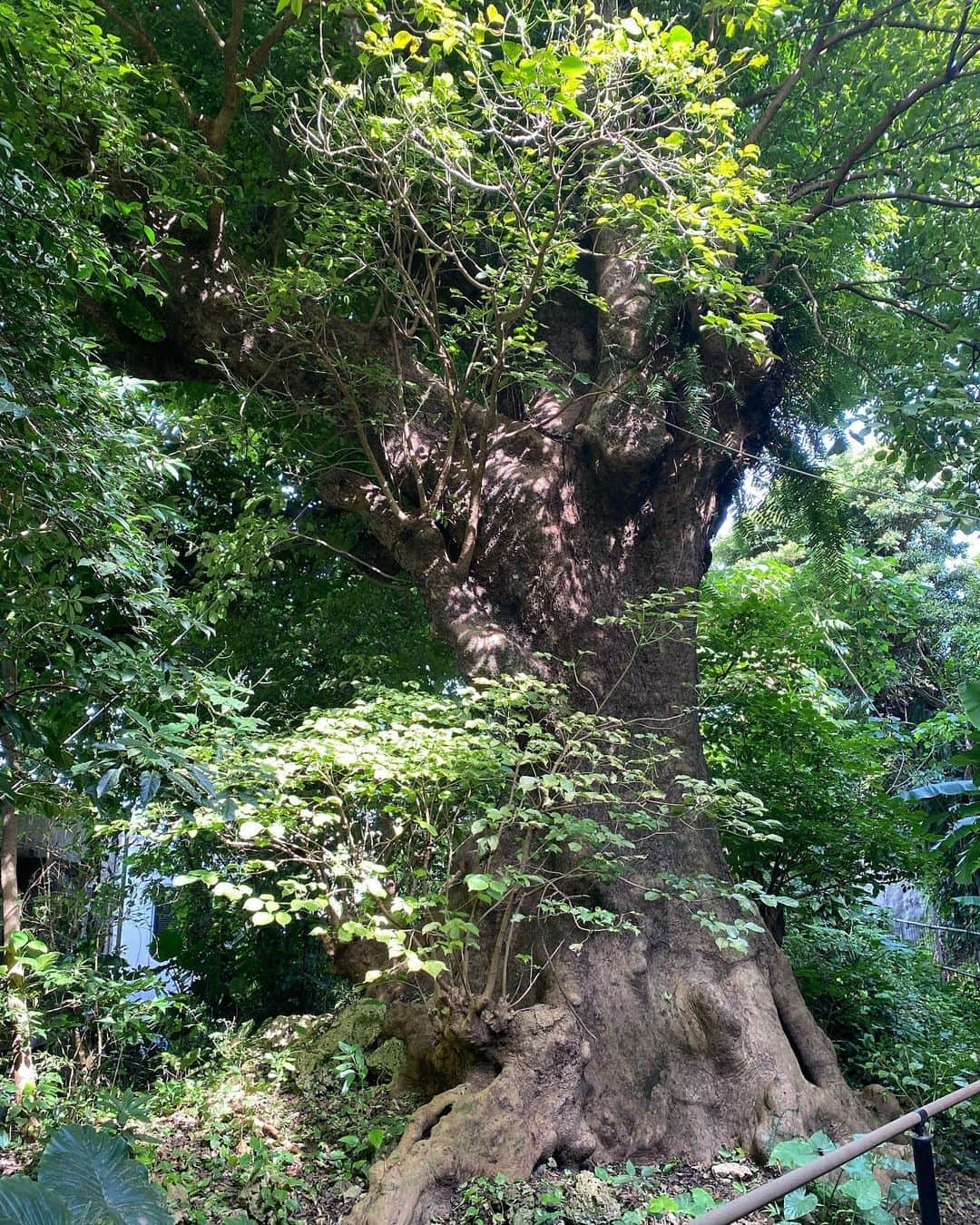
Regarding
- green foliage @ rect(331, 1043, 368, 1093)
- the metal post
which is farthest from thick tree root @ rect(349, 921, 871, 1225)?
the metal post

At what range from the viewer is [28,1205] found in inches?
58.0

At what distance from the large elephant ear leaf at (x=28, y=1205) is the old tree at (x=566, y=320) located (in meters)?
2.12

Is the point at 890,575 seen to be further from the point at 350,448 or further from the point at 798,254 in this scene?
the point at 350,448

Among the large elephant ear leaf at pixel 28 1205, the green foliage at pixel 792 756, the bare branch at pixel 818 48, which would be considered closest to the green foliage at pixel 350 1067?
the green foliage at pixel 792 756

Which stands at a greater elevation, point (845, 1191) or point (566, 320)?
point (566, 320)

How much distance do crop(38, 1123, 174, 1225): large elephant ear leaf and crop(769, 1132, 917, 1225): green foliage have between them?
247 cm

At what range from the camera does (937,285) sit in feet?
20.1

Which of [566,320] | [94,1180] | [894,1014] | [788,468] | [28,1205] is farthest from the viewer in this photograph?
[566,320]

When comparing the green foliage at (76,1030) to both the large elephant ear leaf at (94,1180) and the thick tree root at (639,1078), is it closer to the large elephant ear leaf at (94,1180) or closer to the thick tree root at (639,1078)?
the thick tree root at (639,1078)

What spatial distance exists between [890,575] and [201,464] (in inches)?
333

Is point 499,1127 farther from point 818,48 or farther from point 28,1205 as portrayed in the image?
point 818,48

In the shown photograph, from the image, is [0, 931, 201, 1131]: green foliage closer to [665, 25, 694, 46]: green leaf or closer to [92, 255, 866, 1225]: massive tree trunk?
[92, 255, 866, 1225]: massive tree trunk

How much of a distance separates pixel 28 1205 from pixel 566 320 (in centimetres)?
608

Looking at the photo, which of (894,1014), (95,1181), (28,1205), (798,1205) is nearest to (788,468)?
(894,1014)
